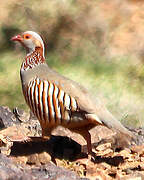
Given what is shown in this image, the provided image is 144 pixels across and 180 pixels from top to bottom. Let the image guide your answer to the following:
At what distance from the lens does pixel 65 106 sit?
531 centimetres

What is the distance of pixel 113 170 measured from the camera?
4.93 m

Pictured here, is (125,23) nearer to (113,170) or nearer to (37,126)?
(37,126)

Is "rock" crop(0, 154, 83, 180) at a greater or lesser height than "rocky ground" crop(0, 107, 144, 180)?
lesser

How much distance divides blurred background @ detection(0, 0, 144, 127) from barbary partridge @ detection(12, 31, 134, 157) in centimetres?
384

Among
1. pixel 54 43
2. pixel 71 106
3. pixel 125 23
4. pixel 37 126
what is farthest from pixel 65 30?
pixel 71 106

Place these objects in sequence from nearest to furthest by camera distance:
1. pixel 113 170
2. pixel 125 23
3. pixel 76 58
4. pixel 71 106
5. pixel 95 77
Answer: pixel 113 170 < pixel 71 106 < pixel 95 77 < pixel 76 58 < pixel 125 23

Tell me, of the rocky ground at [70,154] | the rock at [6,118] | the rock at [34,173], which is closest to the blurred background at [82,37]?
the rock at [6,118]

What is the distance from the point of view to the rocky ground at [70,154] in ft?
15.6

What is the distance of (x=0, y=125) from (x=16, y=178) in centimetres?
281

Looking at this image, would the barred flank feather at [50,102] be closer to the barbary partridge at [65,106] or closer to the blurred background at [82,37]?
the barbary partridge at [65,106]

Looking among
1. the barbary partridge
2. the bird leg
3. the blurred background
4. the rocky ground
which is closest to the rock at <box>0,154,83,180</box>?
the rocky ground

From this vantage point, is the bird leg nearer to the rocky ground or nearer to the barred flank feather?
the rocky ground

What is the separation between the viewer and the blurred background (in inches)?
387

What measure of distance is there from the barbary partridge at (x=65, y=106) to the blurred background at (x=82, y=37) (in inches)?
151
